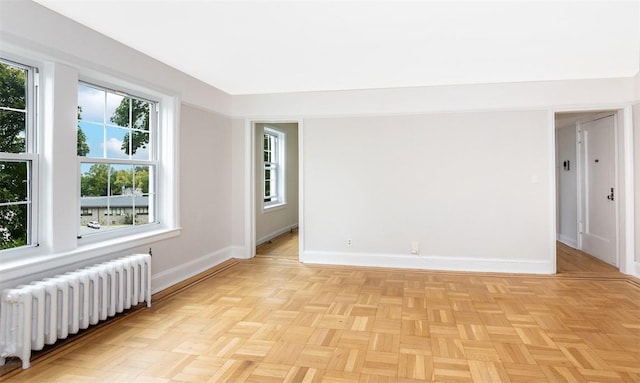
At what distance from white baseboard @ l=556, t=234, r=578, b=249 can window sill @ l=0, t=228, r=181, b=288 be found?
6266 millimetres

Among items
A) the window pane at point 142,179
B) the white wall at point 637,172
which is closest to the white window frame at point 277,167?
the window pane at point 142,179

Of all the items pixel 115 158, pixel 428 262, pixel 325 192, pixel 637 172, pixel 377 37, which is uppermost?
pixel 377 37

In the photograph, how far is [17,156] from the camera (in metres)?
2.63

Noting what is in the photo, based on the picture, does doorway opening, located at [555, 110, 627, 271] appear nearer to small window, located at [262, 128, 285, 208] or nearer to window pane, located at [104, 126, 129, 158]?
small window, located at [262, 128, 285, 208]

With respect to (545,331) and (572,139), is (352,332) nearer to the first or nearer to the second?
(545,331)

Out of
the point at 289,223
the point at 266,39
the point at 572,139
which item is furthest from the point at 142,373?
the point at 572,139

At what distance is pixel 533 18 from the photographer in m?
2.83

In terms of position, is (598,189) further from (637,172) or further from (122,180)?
(122,180)

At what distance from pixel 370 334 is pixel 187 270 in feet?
8.32

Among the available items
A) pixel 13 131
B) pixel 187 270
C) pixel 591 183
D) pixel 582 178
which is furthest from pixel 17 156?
pixel 582 178

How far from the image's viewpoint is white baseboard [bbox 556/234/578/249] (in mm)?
6161

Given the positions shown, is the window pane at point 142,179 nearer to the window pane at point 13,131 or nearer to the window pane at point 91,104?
the window pane at point 91,104

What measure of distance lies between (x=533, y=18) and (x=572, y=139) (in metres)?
4.25

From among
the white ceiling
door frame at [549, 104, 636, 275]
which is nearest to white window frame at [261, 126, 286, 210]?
the white ceiling
